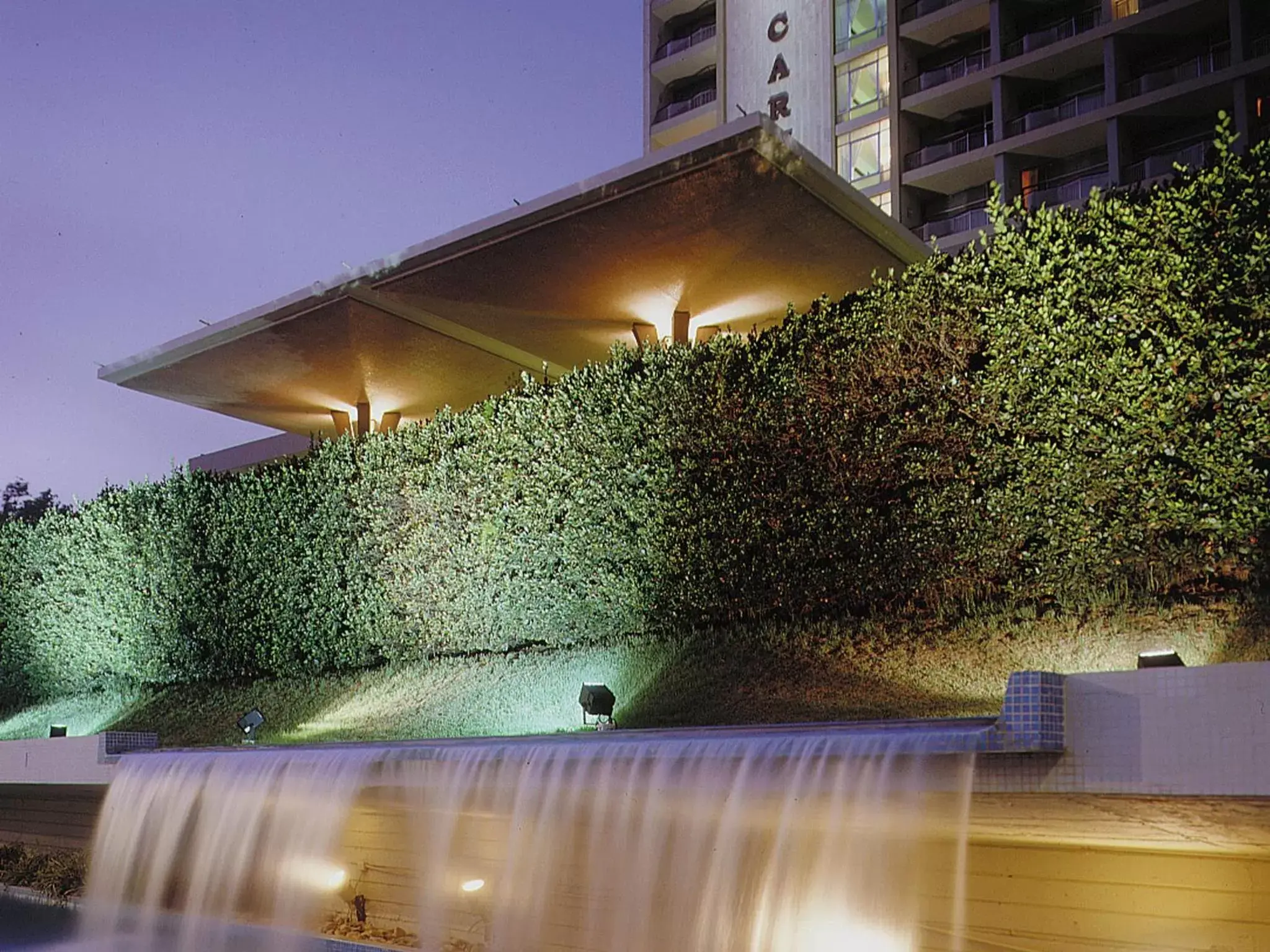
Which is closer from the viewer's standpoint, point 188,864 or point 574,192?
point 188,864

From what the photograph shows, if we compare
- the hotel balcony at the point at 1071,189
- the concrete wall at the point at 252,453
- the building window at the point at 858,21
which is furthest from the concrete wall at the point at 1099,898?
the building window at the point at 858,21

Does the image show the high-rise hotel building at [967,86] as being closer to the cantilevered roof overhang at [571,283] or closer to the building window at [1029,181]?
the building window at [1029,181]

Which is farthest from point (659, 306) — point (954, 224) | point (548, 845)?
point (954, 224)

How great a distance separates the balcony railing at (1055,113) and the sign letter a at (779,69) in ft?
26.5

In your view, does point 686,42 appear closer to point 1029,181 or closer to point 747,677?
point 1029,181

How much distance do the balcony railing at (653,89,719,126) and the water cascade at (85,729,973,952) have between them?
35.4 meters

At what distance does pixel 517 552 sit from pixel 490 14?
3780 centimetres

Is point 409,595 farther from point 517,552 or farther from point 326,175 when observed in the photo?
point 326,175

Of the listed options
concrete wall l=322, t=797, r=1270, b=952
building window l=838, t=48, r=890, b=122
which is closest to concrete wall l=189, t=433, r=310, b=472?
concrete wall l=322, t=797, r=1270, b=952

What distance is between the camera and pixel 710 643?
1052 centimetres

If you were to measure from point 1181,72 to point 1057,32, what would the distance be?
3.80 meters

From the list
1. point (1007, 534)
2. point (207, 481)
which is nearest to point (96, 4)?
point (207, 481)

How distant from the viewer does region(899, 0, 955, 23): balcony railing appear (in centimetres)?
3691

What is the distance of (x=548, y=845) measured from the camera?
707 centimetres
